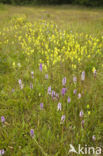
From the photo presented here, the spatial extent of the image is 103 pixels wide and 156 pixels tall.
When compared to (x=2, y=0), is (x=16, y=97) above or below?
below

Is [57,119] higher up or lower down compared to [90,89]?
lower down

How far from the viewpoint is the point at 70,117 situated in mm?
2238

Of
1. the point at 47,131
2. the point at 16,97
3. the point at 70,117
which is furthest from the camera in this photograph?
the point at 16,97

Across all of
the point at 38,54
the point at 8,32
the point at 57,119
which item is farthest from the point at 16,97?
the point at 8,32

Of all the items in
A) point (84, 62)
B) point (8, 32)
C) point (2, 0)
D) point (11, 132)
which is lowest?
point (11, 132)

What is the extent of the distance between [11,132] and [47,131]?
0.48m

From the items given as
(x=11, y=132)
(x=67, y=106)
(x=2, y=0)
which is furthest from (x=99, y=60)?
(x=2, y=0)

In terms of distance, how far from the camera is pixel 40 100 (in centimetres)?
257

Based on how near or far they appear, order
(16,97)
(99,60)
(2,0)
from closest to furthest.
Answer: (16,97)
(99,60)
(2,0)

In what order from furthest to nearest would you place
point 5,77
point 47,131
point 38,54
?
point 38,54 → point 5,77 → point 47,131

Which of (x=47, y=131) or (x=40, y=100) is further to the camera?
(x=40, y=100)

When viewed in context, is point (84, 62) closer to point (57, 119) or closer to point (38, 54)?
point (38, 54)

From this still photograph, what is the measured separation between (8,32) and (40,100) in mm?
4184

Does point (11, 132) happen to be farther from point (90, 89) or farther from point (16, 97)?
point (90, 89)
